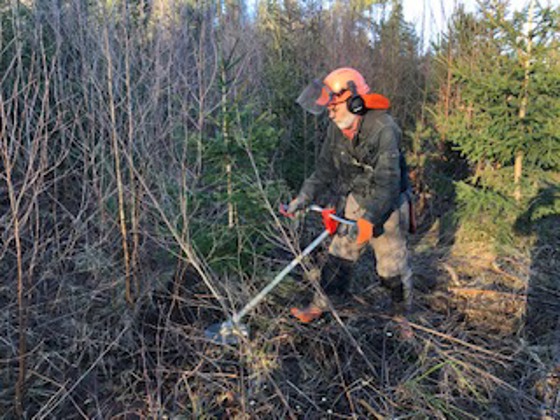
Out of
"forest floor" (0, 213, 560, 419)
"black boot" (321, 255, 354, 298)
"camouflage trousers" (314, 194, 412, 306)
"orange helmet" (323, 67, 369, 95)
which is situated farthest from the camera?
"black boot" (321, 255, 354, 298)

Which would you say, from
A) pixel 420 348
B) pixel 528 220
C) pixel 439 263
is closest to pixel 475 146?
pixel 528 220

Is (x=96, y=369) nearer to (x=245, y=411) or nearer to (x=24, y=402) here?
(x=24, y=402)

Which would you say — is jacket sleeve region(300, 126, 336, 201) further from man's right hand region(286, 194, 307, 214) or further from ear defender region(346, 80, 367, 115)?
ear defender region(346, 80, 367, 115)

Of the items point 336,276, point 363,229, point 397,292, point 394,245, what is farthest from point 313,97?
point 397,292

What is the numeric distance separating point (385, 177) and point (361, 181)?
1.05 ft

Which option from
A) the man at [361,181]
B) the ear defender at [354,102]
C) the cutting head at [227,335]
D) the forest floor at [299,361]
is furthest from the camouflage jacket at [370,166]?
the cutting head at [227,335]

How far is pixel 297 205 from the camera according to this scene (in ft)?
10.7

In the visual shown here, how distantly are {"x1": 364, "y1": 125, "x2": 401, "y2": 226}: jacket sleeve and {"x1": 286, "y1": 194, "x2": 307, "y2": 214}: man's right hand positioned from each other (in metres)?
0.59

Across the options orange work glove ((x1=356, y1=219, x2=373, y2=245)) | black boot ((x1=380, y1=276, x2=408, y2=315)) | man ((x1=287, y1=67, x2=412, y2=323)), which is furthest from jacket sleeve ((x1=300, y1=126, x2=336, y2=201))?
black boot ((x1=380, y1=276, x2=408, y2=315))

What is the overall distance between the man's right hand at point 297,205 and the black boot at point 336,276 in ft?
1.64

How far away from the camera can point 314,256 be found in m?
4.92

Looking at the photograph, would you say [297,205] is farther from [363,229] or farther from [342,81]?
[342,81]

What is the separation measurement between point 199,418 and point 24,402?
104 cm

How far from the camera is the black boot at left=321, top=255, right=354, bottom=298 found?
3.40 metres
